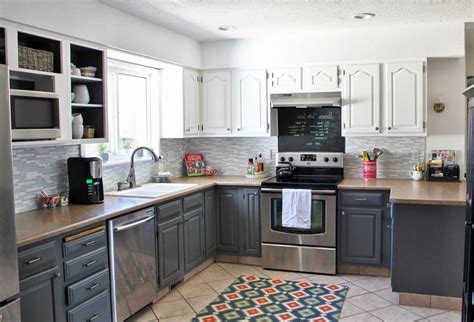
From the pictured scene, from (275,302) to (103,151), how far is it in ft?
6.77

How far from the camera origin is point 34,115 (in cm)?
283

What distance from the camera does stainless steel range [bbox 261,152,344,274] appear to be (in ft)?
14.8

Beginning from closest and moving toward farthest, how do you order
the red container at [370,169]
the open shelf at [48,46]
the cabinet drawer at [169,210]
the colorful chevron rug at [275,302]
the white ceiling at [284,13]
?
the open shelf at [48,46] < the colorful chevron rug at [275,302] < the white ceiling at [284,13] < the cabinet drawer at [169,210] < the red container at [370,169]

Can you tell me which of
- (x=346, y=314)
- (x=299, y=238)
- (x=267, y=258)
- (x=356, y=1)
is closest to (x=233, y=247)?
(x=267, y=258)

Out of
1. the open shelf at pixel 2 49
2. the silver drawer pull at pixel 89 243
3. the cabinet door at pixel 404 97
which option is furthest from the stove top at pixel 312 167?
the open shelf at pixel 2 49

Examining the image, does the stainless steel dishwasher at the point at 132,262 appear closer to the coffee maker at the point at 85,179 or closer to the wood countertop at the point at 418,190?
the coffee maker at the point at 85,179

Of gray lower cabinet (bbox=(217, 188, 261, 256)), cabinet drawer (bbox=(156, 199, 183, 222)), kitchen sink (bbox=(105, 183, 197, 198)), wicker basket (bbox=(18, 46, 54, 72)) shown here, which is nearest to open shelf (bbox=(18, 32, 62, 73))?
wicker basket (bbox=(18, 46, 54, 72))

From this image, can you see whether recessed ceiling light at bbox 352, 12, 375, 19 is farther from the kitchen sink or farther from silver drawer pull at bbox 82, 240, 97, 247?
silver drawer pull at bbox 82, 240, 97, 247

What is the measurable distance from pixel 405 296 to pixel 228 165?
8.38ft

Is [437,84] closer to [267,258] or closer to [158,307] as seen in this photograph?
[267,258]

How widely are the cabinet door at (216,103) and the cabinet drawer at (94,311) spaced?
2558mm

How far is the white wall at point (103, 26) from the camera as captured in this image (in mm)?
2922

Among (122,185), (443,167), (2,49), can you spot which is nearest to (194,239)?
(122,185)

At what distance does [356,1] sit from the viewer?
369 centimetres
